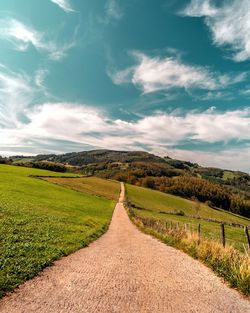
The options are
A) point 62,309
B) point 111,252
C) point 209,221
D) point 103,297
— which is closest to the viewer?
point 62,309

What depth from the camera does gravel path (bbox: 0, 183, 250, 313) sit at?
Answer: 320 inches


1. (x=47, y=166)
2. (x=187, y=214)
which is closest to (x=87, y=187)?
(x=187, y=214)

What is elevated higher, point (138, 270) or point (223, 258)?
point (223, 258)

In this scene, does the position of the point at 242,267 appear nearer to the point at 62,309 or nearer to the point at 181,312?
the point at 181,312

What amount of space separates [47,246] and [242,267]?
1046 cm

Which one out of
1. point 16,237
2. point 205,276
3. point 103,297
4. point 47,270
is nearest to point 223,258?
point 205,276

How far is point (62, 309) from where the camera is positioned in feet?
25.5

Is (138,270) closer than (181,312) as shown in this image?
No

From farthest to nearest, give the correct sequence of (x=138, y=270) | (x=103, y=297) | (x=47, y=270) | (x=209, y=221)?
(x=209, y=221) → (x=138, y=270) → (x=47, y=270) → (x=103, y=297)

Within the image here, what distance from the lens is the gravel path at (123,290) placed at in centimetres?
812

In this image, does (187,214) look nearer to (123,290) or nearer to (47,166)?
(123,290)

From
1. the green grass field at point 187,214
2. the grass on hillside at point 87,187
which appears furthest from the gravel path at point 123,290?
the grass on hillside at point 87,187

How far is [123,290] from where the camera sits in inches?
376

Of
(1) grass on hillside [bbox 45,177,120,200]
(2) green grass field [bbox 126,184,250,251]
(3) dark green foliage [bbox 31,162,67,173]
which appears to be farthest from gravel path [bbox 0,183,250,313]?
(3) dark green foliage [bbox 31,162,67,173]
